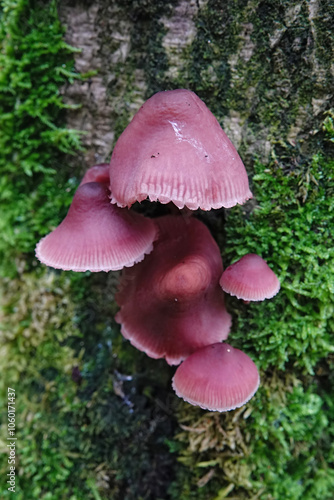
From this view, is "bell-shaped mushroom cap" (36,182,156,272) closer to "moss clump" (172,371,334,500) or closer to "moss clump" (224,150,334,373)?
"moss clump" (224,150,334,373)

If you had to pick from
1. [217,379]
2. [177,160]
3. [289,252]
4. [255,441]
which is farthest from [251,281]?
[255,441]

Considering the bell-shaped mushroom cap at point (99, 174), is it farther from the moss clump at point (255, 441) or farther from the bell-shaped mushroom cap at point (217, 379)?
the moss clump at point (255, 441)

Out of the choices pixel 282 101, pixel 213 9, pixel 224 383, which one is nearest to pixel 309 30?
pixel 282 101

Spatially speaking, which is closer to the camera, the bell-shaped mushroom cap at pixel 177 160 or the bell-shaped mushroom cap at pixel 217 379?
the bell-shaped mushroom cap at pixel 177 160

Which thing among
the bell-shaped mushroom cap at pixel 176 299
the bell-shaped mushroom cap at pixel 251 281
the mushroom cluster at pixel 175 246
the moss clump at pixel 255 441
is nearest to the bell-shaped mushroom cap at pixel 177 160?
the mushroom cluster at pixel 175 246

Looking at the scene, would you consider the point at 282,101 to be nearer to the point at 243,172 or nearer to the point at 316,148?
the point at 316,148

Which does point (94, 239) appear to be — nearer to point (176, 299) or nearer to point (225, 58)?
point (176, 299)

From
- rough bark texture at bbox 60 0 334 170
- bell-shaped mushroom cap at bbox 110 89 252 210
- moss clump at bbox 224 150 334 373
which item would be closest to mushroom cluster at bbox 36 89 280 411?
bell-shaped mushroom cap at bbox 110 89 252 210
